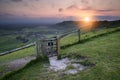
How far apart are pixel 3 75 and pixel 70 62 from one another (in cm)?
355

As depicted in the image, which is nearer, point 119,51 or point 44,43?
point 44,43

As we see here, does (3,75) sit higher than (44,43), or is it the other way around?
(44,43)

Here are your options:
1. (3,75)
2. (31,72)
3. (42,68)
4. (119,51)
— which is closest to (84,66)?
(42,68)

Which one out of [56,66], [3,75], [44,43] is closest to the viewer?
[3,75]

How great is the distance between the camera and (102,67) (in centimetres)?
717

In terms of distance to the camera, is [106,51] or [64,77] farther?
[106,51]

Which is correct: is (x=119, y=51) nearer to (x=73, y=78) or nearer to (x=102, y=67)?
(x=102, y=67)

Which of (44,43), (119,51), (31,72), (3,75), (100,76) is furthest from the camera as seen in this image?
(119,51)

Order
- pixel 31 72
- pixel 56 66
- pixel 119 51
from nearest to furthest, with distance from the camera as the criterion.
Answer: pixel 31 72 < pixel 56 66 < pixel 119 51

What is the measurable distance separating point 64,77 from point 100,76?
151 cm

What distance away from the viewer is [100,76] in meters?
6.27

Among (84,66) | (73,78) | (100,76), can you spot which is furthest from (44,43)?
(100,76)

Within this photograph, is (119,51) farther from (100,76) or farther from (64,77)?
(64,77)

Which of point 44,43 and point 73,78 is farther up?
point 44,43
